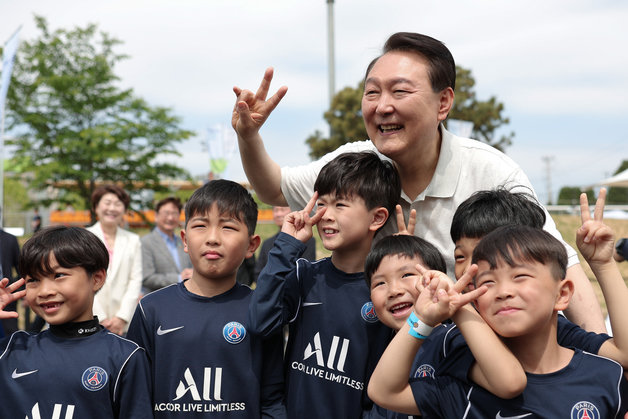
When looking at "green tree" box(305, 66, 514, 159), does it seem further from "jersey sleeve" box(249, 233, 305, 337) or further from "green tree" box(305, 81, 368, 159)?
"jersey sleeve" box(249, 233, 305, 337)

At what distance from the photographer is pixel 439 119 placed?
2760 mm

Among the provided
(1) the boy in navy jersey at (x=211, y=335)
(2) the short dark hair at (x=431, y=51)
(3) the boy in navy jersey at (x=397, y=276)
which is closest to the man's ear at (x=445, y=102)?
(2) the short dark hair at (x=431, y=51)

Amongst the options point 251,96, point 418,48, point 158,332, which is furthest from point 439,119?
point 158,332

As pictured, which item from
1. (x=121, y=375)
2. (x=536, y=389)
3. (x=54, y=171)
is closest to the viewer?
(x=536, y=389)

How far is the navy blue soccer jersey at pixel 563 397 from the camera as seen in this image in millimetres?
1838

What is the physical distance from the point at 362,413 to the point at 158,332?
38.0 inches

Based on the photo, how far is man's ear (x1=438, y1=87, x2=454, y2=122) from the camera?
275 cm

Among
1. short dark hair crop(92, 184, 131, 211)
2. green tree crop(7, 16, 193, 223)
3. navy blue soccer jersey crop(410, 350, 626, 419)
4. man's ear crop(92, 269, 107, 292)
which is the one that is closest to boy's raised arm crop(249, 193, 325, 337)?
man's ear crop(92, 269, 107, 292)

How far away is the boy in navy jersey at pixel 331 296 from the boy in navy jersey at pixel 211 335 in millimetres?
145

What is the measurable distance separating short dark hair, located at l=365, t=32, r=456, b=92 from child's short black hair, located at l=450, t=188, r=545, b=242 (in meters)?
0.60

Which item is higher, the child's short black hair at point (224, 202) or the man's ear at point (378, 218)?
the child's short black hair at point (224, 202)

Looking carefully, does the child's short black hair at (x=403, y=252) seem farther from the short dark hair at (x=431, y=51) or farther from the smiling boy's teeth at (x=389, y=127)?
the short dark hair at (x=431, y=51)

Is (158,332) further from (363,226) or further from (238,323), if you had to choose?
(363,226)

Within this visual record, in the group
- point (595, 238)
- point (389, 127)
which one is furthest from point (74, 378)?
point (595, 238)
